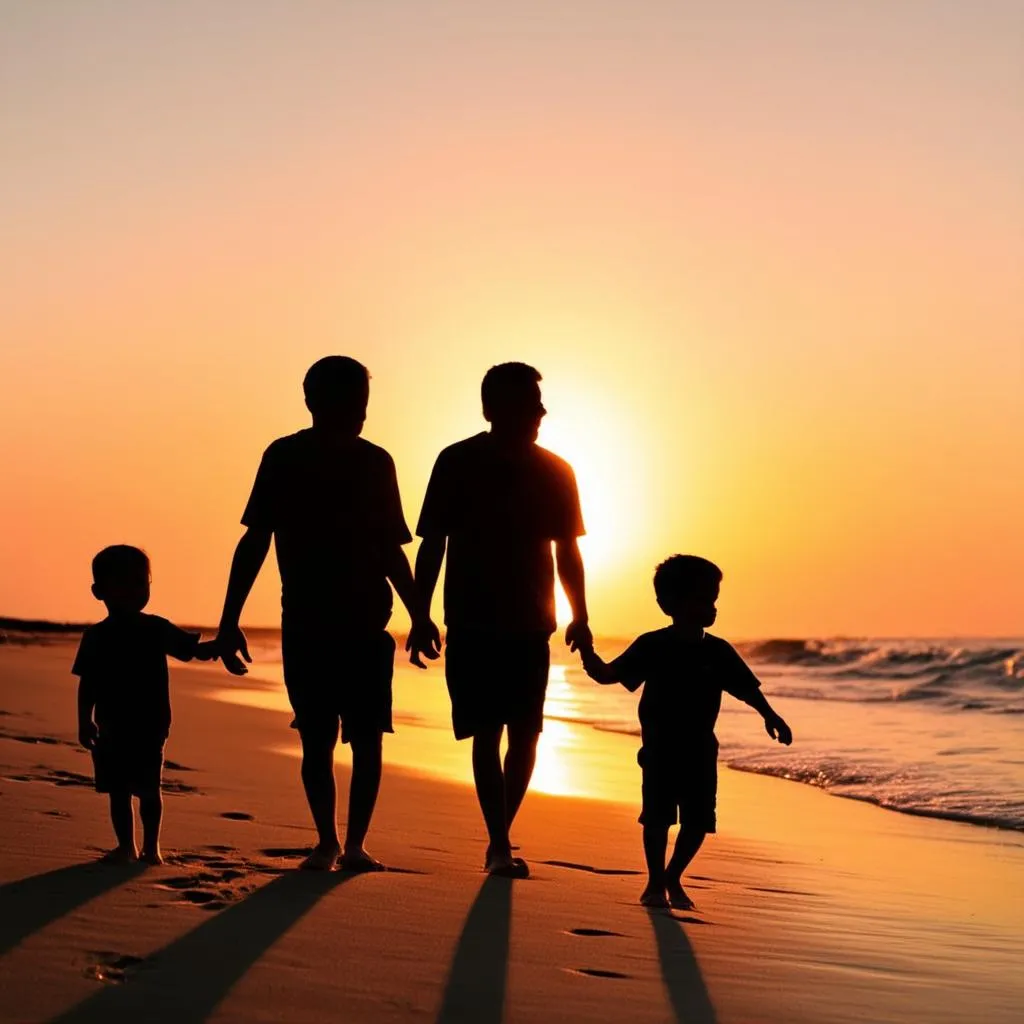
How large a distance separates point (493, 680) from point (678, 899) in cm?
104

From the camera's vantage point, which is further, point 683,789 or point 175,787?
point 175,787

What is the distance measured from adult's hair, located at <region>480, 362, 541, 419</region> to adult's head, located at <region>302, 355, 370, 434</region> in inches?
21.7

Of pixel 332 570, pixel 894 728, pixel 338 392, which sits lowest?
pixel 894 728

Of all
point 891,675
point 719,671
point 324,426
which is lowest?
point 891,675

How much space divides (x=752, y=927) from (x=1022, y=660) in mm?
21692

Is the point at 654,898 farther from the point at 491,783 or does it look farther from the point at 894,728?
the point at 894,728

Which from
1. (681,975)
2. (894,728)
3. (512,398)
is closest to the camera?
(681,975)

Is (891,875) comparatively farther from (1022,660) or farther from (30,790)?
(1022,660)

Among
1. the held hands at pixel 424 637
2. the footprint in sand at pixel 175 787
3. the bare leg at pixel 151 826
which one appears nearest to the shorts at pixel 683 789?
the held hands at pixel 424 637

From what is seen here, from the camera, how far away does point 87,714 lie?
16.6 feet

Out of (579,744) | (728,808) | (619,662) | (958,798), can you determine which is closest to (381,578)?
(619,662)

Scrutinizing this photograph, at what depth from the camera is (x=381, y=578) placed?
209 inches

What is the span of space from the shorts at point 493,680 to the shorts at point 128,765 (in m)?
1.09

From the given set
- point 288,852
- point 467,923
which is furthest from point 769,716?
point 288,852
